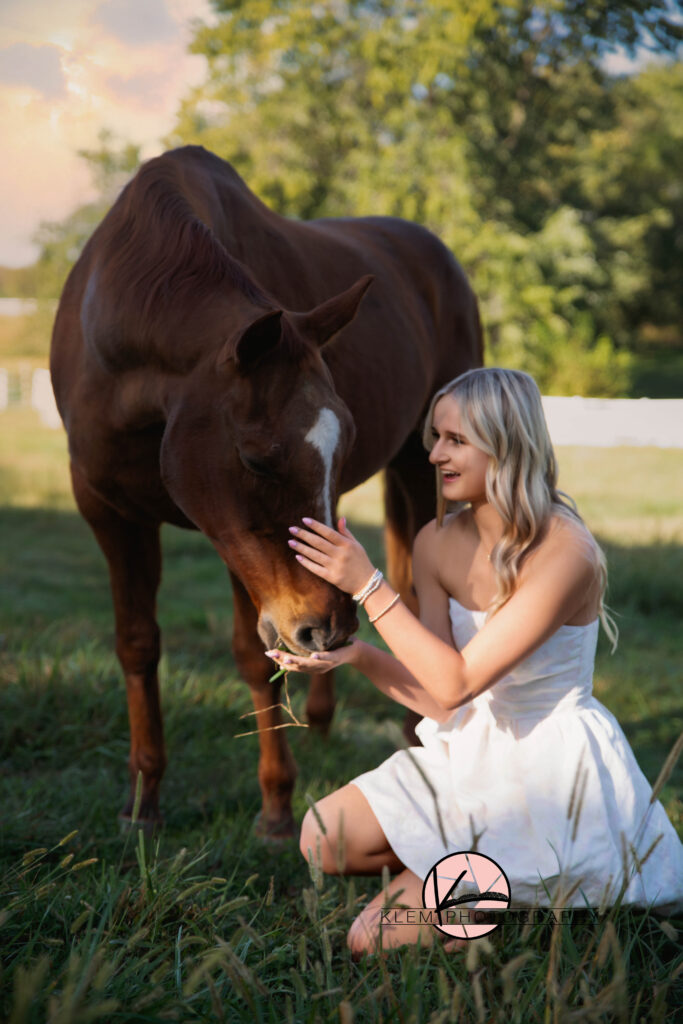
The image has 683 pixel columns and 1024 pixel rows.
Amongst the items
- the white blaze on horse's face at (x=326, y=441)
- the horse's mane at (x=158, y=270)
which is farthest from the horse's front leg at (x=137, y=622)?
the white blaze on horse's face at (x=326, y=441)

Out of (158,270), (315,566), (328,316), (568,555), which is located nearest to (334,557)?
(315,566)

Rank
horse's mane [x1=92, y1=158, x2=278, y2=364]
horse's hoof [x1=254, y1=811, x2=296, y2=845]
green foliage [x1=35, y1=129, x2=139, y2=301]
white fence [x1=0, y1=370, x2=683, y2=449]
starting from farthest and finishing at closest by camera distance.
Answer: green foliage [x1=35, y1=129, x2=139, y2=301], white fence [x1=0, y1=370, x2=683, y2=449], horse's hoof [x1=254, y1=811, x2=296, y2=845], horse's mane [x1=92, y1=158, x2=278, y2=364]

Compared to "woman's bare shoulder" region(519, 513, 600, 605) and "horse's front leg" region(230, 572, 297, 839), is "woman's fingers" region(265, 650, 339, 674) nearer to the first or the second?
"woman's bare shoulder" region(519, 513, 600, 605)

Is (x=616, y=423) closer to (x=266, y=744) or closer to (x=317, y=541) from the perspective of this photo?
(x=266, y=744)

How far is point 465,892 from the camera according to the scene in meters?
1.96

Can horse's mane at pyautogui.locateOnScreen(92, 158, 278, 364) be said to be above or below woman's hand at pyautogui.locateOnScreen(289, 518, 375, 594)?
above

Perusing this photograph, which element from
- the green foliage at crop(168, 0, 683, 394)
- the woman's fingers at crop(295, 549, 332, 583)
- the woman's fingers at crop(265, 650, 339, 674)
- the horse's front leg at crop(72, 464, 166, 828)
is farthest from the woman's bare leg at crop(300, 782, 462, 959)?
the green foliage at crop(168, 0, 683, 394)

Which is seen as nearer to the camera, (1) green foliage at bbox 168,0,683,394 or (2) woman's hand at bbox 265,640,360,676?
(2) woman's hand at bbox 265,640,360,676

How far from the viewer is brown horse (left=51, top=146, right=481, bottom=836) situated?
2197mm

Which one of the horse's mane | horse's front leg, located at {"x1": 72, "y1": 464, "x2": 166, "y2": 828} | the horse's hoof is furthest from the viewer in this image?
horse's front leg, located at {"x1": 72, "y1": 464, "x2": 166, "y2": 828}

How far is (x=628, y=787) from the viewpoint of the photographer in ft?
6.98

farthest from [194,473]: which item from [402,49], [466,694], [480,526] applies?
[402,49]

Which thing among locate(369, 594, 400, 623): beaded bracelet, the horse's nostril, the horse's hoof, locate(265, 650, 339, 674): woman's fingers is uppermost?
locate(369, 594, 400, 623): beaded bracelet

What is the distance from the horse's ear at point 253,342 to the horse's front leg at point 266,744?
39.9 inches
